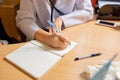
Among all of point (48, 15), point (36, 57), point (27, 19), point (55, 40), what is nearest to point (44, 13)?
point (48, 15)

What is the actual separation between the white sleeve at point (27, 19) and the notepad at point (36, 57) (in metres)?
0.16

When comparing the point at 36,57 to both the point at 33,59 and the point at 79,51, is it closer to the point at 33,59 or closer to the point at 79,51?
the point at 33,59

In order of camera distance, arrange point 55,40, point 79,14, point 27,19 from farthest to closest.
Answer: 1. point 79,14
2. point 27,19
3. point 55,40

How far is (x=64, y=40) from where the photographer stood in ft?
3.18

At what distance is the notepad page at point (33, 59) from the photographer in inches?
31.2

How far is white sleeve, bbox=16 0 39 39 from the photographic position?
1136 millimetres

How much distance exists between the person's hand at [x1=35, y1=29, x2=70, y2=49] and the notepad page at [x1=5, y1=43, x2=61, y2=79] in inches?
2.4

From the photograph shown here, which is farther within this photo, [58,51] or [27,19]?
[27,19]

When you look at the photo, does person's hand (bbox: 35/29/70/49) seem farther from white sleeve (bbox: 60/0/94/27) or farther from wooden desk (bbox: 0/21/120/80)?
white sleeve (bbox: 60/0/94/27)

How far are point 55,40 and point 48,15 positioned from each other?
0.39m

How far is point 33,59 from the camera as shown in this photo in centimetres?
86

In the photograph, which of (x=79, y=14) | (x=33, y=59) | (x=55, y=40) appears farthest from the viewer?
(x=79, y=14)

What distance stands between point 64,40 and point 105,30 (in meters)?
0.31

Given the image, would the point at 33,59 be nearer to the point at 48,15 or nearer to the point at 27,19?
the point at 27,19
